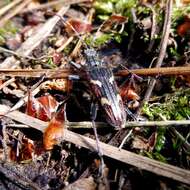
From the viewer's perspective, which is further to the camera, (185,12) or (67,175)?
(185,12)

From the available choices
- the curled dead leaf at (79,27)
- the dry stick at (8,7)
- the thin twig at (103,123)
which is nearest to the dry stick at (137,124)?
the thin twig at (103,123)

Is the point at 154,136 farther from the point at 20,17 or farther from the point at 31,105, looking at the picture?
the point at 20,17

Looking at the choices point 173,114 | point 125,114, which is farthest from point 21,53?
point 173,114

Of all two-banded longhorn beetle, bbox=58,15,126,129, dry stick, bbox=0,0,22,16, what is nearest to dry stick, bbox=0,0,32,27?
dry stick, bbox=0,0,22,16

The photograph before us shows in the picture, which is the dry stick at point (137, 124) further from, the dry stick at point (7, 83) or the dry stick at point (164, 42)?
the dry stick at point (7, 83)

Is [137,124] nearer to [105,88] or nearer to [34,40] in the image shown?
[105,88]
